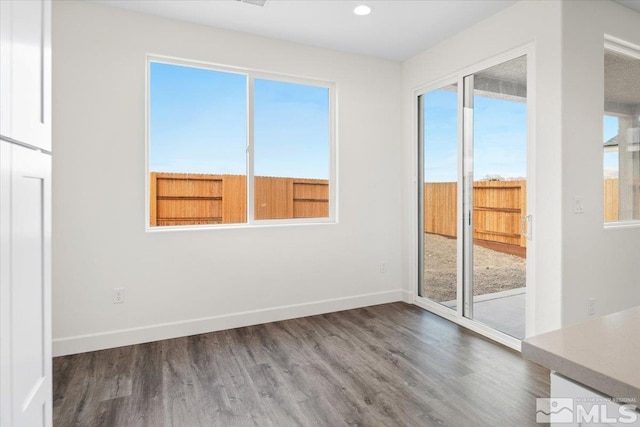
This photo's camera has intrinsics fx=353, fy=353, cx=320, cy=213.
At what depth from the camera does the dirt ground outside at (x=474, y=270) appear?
3039 mm

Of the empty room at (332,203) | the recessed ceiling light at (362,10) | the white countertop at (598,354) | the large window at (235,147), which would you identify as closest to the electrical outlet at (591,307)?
the empty room at (332,203)

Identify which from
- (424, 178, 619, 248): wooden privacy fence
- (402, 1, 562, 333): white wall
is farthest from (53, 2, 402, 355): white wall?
(402, 1, 562, 333): white wall

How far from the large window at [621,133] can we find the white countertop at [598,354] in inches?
102

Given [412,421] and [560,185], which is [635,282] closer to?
[560,185]

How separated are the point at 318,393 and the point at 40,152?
1974 millimetres

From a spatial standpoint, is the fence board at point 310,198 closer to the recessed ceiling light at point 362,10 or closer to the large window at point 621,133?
the recessed ceiling light at point 362,10

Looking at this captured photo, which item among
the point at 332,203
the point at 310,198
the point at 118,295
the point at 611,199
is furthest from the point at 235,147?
the point at 611,199

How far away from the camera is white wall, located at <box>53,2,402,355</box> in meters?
2.80

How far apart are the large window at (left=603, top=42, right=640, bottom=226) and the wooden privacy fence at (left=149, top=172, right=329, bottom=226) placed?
2.57 meters

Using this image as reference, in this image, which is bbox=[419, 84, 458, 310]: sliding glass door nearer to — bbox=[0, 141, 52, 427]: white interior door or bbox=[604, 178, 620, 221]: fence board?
bbox=[604, 178, 620, 221]: fence board

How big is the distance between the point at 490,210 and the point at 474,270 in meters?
0.59

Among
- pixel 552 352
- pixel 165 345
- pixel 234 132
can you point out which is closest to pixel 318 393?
pixel 165 345

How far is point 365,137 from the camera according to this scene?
398 cm

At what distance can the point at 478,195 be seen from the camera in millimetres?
3273
